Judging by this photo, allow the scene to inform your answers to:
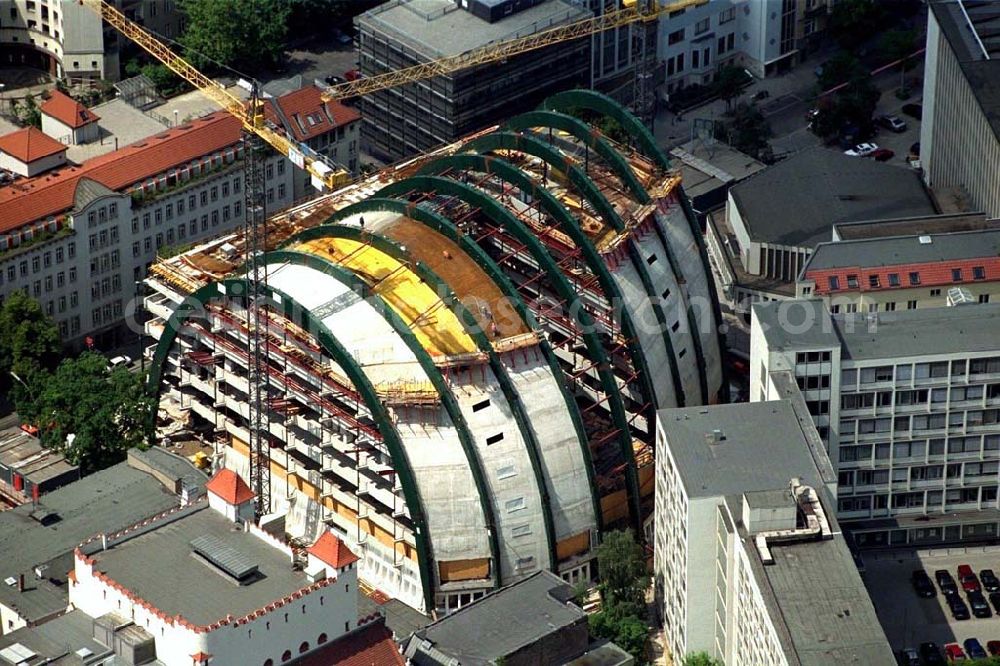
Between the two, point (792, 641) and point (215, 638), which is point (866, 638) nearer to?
point (792, 641)

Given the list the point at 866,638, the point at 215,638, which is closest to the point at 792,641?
the point at 866,638
